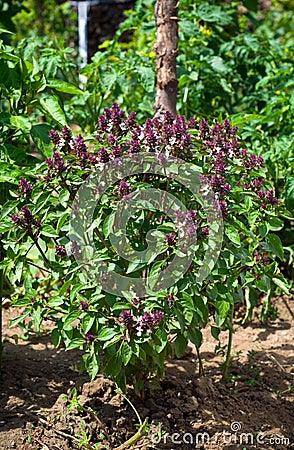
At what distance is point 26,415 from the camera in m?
2.55

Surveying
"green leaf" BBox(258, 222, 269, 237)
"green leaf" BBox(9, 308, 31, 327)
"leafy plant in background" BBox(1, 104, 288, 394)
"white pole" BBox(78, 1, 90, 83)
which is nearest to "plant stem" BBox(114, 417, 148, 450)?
"leafy plant in background" BBox(1, 104, 288, 394)

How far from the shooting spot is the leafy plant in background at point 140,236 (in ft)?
7.16

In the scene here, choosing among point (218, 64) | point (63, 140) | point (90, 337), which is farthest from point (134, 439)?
point (218, 64)

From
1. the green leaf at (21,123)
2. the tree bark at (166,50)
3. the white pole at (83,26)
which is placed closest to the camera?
the green leaf at (21,123)

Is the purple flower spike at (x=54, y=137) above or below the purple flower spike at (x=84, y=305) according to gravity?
above

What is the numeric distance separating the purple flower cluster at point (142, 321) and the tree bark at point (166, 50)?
1.32 meters

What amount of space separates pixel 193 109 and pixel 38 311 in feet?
5.93

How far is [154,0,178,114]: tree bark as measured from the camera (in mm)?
3150

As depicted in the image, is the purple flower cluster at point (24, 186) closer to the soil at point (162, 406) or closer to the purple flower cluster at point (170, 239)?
the purple flower cluster at point (170, 239)

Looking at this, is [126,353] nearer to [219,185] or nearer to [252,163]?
[219,185]

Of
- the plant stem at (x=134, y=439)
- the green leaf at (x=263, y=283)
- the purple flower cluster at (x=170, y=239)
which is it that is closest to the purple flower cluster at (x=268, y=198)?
the green leaf at (x=263, y=283)

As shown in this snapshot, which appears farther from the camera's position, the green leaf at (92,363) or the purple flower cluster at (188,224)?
the green leaf at (92,363)

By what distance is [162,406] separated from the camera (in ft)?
8.61

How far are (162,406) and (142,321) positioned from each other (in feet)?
2.14
